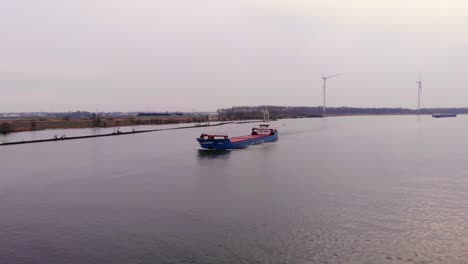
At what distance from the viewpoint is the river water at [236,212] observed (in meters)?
8.34

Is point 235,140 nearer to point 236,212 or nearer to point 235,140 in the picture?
point 235,140

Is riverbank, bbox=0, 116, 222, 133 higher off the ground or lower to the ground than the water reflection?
higher

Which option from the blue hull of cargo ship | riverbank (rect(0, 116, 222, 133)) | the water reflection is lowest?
the water reflection

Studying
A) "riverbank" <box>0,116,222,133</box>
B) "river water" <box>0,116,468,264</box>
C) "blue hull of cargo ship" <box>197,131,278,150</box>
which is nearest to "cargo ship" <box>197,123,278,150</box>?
"blue hull of cargo ship" <box>197,131,278,150</box>

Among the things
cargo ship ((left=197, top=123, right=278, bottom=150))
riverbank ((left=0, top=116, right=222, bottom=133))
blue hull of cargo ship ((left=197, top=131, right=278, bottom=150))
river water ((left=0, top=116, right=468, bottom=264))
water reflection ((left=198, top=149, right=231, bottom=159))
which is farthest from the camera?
riverbank ((left=0, top=116, right=222, bottom=133))

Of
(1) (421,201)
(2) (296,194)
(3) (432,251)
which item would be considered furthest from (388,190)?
(3) (432,251)

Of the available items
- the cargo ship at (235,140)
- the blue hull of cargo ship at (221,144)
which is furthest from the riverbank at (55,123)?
the blue hull of cargo ship at (221,144)

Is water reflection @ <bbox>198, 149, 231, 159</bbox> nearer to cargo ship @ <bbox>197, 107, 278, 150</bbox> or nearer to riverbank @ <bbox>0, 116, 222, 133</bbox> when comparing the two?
cargo ship @ <bbox>197, 107, 278, 150</bbox>

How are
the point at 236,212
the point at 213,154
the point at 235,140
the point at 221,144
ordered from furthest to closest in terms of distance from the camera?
the point at 235,140 < the point at 221,144 < the point at 213,154 < the point at 236,212

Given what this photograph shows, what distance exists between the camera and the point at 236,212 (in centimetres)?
1137

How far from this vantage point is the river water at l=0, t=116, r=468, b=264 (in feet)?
27.4

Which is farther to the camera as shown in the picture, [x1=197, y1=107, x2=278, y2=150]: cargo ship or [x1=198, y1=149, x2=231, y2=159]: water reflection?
[x1=197, y1=107, x2=278, y2=150]: cargo ship

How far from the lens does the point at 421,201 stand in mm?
12594

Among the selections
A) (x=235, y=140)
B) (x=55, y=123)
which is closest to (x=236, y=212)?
(x=235, y=140)
